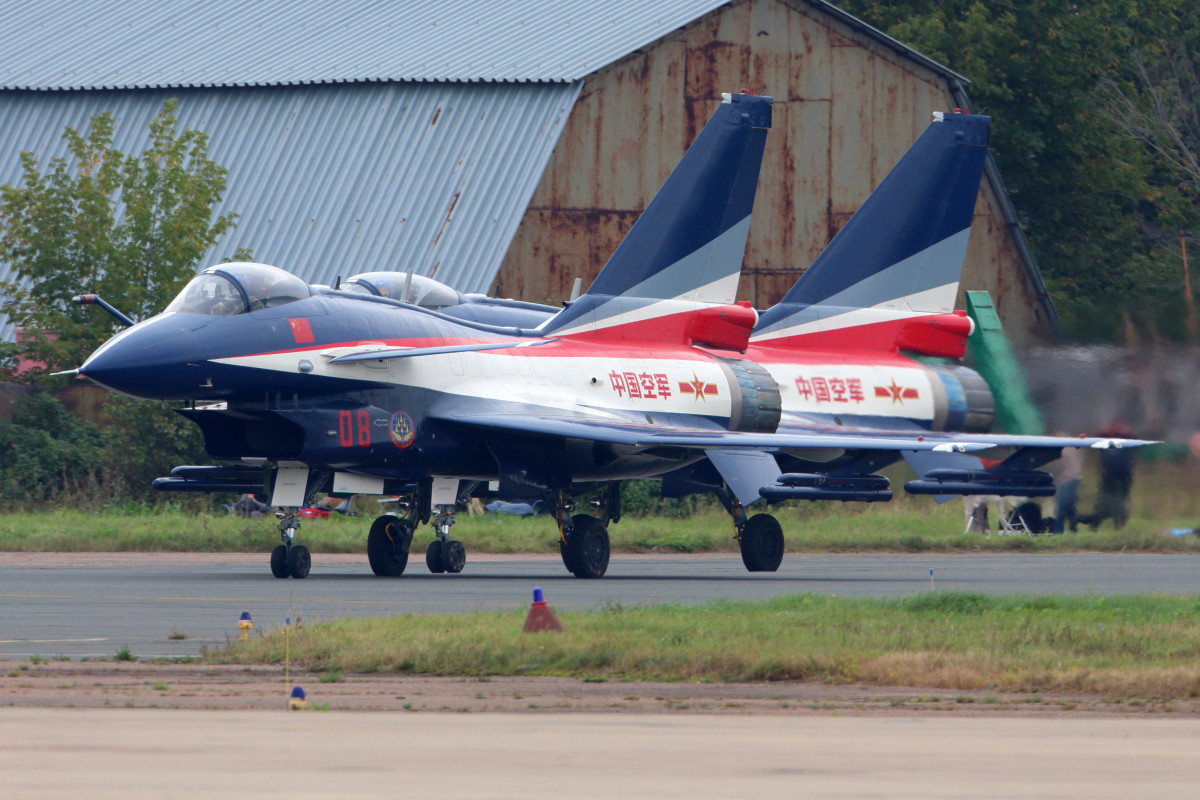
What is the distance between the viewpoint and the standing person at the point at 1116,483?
888 inches

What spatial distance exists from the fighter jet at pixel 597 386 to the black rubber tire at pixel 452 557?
3 centimetres

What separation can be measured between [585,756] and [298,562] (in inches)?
525

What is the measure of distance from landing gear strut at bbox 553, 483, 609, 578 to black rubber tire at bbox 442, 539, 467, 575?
4.29ft

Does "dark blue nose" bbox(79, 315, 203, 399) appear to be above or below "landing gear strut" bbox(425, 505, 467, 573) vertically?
above

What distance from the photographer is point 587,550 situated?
71.1ft

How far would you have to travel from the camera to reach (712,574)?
22.9 m

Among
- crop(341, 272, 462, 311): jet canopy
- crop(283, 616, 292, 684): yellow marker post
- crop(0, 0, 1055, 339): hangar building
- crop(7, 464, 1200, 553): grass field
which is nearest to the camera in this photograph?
crop(283, 616, 292, 684): yellow marker post

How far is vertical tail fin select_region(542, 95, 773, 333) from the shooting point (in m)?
24.8

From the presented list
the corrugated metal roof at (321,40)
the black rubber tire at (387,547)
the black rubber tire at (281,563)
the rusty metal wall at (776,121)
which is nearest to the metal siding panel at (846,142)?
the rusty metal wall at (776,121)

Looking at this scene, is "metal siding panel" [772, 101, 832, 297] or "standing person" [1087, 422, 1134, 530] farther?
"metal siding panel" [772, 101, 832, 297]

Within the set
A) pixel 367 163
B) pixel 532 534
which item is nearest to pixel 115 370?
pixel 532 534

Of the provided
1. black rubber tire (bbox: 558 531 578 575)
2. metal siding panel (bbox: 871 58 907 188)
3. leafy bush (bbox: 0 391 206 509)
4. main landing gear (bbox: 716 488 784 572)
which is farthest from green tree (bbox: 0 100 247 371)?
black rubber tire (bbox: 558 531 578 575)

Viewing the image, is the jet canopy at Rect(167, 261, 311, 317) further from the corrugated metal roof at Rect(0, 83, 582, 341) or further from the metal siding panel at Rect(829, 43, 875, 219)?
the metal siding panel at Rect(829, 43, 875, 219)

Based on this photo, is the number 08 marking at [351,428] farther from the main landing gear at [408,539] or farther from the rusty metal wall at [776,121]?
the rusty metal wall at [776,121]
